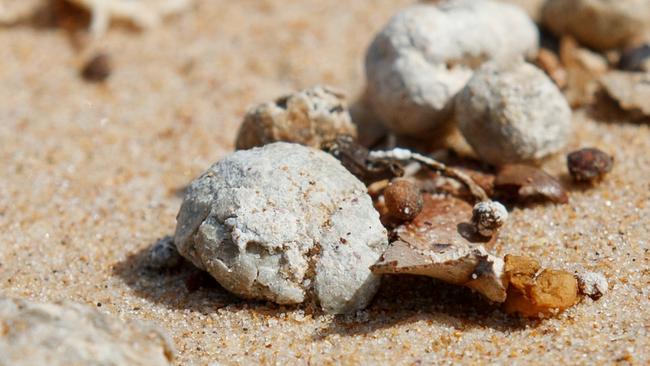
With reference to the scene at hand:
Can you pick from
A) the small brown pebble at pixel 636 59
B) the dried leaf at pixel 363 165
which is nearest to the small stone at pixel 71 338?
the dried leaf at pixel 363 165

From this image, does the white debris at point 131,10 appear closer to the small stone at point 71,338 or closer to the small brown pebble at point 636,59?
the small brown pebble at point 636,59

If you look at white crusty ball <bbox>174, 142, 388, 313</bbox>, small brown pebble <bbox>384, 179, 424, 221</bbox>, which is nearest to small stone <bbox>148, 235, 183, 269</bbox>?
white crusty ball <bbox>174, 142, 388, 313</bbox>

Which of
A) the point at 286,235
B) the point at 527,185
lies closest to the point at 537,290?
the point at 527,185

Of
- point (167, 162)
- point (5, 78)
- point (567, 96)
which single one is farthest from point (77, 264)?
point (567, 96)

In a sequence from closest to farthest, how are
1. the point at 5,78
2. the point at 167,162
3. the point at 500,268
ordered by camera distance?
1. the point at 500,268
2. the point at 167,162
3. the point at 5,78

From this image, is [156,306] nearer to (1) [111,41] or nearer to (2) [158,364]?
(2) [158,364]

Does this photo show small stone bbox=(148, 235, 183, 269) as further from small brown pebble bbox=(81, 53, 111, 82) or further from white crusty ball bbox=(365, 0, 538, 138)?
small brown pebble bbox=(81, 53, 111, 82)

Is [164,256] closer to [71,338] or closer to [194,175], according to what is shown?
[194,175]
